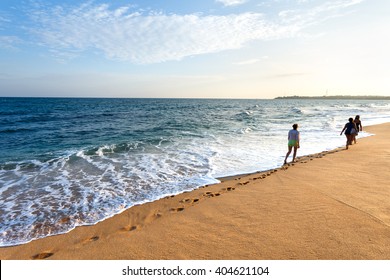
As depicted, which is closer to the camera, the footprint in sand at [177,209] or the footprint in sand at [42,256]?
the footprint in sand at [42,256]

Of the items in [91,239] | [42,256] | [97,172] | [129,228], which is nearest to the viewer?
[42,256]

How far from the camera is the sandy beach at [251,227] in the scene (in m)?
3.41

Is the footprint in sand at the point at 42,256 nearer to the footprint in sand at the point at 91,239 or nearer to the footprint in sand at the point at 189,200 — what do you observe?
the footprint in sand at the point at 91,239

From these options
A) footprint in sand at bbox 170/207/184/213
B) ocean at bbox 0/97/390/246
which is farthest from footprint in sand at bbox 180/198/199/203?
ocean at bbox 0/97/390/246

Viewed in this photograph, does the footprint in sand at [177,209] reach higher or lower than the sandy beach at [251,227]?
lower

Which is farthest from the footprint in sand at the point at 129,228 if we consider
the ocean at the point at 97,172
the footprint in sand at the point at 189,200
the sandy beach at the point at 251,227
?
the footprint in sand at the point at 189,200

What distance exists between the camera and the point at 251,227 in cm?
410

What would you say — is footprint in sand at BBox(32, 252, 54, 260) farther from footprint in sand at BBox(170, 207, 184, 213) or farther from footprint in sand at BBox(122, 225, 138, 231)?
footprint in sand at BBox(170, 207, 184, 213)

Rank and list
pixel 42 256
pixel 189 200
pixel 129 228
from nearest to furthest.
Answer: pixel 42 256 < pixel 129 228 < pixel 189 200

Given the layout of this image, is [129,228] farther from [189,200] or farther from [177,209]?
[189,200]

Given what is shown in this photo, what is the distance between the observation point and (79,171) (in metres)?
9.29

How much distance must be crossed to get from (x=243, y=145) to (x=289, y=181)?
758 centimetres

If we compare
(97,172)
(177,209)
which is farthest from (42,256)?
(97,172)

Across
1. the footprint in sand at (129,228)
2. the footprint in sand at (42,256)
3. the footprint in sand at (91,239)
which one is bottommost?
the footprint in sand at (42,256)
